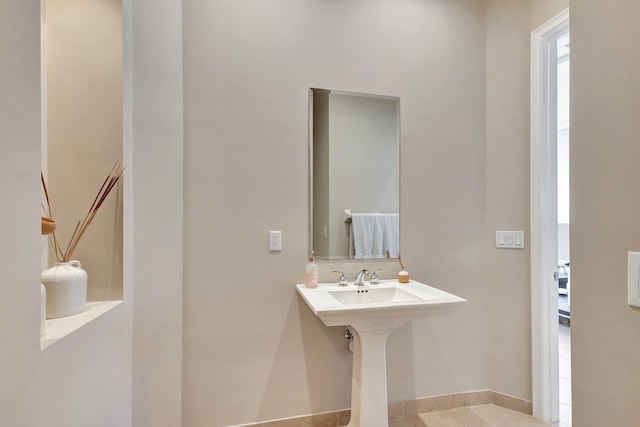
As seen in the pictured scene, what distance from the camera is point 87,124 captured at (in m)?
1.42

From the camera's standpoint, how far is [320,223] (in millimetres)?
1935

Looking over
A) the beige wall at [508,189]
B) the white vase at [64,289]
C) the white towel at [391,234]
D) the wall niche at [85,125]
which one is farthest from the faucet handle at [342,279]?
the white vase at [64,289]

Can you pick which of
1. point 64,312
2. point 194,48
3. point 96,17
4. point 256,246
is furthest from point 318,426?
point 96,17

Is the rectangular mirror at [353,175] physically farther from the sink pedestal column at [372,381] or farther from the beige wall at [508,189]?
the beige wall at [508,189]

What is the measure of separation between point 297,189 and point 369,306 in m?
0.81

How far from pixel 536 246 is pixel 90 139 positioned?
254 cm

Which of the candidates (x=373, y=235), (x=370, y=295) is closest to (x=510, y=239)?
(x=373, y=235)

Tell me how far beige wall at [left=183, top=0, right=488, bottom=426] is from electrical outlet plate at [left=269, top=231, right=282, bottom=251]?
42 millimetres

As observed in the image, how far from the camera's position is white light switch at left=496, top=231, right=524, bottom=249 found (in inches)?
81.2

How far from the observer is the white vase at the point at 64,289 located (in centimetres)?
117

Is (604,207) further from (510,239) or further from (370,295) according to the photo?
(510,239)

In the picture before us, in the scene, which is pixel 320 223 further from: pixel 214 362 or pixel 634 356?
pixel 634 356

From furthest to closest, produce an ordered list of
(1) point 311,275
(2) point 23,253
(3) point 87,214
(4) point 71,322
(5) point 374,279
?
(5) point 374,279 → (1) point 311,275 → (3) point 87,214 → (4) point 71,322 → (2) point 23,253

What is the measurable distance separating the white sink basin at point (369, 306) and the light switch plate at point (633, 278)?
0.88 metres
